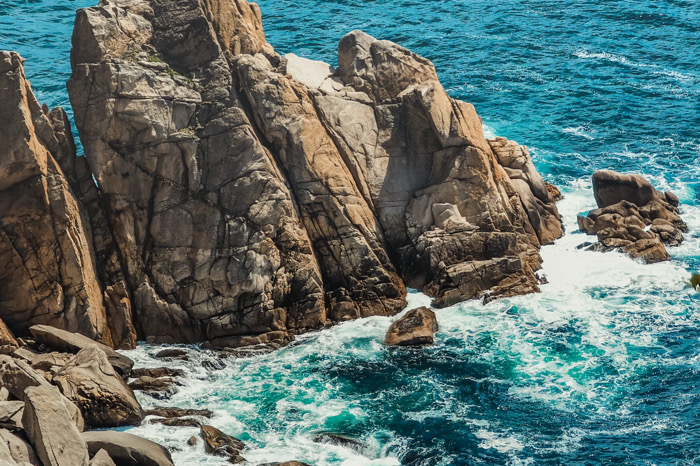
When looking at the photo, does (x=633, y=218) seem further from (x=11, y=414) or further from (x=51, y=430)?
(x=11, y=414)

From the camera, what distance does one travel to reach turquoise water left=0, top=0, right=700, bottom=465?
39438 millimetres

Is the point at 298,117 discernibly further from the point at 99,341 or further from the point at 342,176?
the point at 99,341

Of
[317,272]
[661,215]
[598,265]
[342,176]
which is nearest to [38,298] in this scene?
[317,272]

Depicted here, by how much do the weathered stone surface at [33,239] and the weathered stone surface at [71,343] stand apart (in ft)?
5.44

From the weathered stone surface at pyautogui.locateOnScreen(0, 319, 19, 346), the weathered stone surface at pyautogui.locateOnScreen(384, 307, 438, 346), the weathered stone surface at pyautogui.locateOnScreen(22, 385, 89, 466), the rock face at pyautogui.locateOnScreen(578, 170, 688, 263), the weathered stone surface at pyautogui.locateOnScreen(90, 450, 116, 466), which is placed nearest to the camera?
the weathered stone surface at pyautogui.locateOnScreen(22, 385, 89, 466)

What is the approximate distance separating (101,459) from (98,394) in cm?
588

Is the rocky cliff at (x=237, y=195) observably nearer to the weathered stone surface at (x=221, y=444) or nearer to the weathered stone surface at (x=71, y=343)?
the weathered stone surface at (x=71, y=343)

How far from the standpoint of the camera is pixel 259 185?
1978 inches

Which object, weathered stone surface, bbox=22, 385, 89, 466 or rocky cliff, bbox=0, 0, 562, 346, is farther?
rocky cliff, bbox=0, 0, 562, 346

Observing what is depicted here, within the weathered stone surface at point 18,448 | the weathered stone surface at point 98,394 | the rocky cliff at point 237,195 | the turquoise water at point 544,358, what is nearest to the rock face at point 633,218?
the turquoise water at point 544,358

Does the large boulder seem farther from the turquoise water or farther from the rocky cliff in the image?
the rocky cliff

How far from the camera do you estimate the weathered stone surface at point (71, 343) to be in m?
44.2

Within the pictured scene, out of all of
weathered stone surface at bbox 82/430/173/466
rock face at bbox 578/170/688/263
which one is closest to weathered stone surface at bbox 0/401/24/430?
weathered stone surface at bbox 82/430/173/466

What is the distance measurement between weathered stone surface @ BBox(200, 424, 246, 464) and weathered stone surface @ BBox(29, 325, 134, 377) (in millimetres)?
6637
